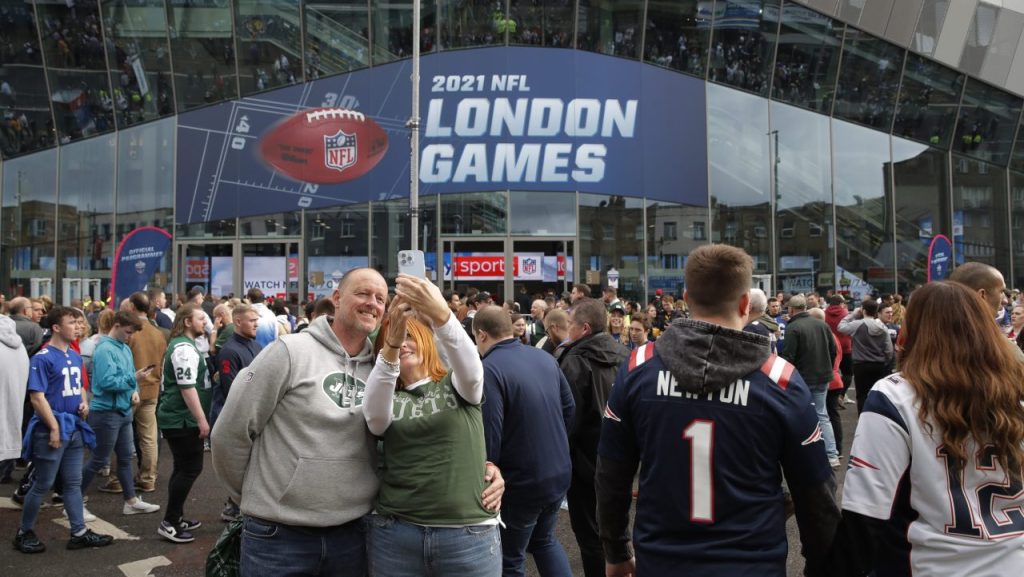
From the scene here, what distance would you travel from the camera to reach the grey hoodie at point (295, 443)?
9.48 feet

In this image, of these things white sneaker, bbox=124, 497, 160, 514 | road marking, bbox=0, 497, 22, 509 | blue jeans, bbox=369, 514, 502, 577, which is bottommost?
road marking, bbox=0, 497, 22, 509

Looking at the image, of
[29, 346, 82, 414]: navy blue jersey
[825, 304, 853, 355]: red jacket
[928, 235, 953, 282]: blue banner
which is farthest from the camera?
[928, 235, 953, 282]: blue banner

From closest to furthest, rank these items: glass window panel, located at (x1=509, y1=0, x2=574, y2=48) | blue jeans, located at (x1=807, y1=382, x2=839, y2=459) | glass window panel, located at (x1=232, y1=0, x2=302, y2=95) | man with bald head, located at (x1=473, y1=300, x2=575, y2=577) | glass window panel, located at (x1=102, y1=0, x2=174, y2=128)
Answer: man with bald head, located at (x1=473, y1=300, x2=575, y2=577)
blue jeans, located at (x1=807, y1=382, x2=839, y2=459)
glass window panel, located at (x1=509, y1=0, x2=574, y2=48)
glass window panel, located at (x1=232, y1=0, x2=302, y2=95)
glass window panel, located at (x1=102, y1=0, x2=174, y2=128)

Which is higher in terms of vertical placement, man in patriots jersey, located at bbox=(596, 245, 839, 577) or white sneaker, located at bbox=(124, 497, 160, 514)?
man in patriots jersey, located at bbox=(596, 245, 839, 577)

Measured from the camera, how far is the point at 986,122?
75.3ft

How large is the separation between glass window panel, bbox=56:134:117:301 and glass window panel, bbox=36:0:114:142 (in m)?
0.56

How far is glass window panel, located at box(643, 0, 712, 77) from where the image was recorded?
20531 mm

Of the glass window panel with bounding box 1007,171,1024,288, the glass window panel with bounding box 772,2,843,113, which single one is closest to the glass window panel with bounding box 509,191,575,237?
the glass window panel with bounding box 772,2,843,113

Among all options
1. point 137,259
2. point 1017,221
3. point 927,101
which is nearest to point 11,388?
point 137,259

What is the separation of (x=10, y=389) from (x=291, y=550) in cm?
427

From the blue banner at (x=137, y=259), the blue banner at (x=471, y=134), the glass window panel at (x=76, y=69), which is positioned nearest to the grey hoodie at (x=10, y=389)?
the blue banner at (x=137, y=259)

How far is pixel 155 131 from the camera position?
2186 centimetres

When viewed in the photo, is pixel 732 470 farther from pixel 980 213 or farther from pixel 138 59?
pixel 980 213

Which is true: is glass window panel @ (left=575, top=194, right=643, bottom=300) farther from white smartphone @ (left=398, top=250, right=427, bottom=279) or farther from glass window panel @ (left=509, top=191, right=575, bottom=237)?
white smartphone @ (left=398, top=250, right=427, bottom=279)
